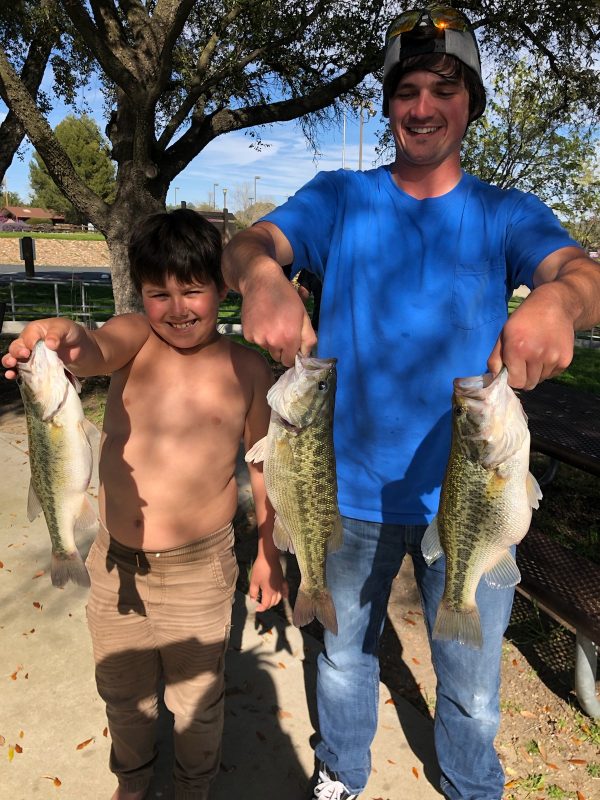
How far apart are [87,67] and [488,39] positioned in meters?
7.18

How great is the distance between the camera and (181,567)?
99.0 inches

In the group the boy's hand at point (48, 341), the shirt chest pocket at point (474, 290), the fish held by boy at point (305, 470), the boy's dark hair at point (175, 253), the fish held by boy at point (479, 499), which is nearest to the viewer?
the fish held by boy at point (479, 499)

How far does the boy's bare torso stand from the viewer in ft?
8.24

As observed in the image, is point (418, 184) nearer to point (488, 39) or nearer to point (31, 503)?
point (31, 503)

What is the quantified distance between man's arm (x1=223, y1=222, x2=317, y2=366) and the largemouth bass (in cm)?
67

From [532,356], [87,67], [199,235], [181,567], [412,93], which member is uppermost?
[87,67]

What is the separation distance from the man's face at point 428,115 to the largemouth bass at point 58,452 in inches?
56.2

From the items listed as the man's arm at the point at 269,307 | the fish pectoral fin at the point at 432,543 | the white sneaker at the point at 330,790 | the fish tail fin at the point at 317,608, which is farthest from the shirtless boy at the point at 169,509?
the fish pectoral fin at the point at 432,543

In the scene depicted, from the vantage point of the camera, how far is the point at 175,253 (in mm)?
2430

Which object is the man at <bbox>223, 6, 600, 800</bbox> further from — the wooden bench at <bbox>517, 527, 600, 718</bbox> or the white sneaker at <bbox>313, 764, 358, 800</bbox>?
the wooden bench at <bbox>517, 527, 600, 718</bbox>

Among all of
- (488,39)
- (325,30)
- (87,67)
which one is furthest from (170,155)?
(488,39)

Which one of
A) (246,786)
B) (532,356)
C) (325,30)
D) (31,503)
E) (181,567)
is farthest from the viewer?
(325,30)

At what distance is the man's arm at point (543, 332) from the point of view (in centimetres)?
146

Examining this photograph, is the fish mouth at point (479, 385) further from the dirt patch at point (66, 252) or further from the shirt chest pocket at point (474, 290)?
the dirt patch at point (66, 252)
